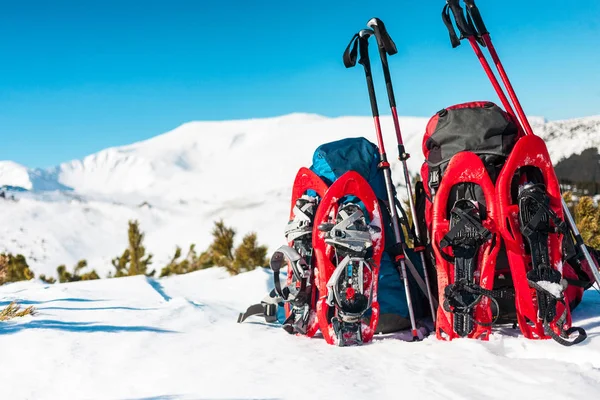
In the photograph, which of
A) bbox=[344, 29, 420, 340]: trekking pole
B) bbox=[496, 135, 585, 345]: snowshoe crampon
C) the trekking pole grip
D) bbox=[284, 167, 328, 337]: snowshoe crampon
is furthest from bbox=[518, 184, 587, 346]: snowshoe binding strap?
the trekking pole grip

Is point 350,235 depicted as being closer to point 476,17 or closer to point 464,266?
point 464,266

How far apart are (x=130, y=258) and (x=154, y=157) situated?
135 meters

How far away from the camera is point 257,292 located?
4852 millimetres

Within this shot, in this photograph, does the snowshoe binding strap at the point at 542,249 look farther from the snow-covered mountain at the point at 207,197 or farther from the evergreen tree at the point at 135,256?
the snow-covered mountain at the point at 207,197

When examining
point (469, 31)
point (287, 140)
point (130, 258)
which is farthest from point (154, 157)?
point (469, 31)

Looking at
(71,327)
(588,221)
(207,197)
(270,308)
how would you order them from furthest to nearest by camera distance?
(207,197) → (588,221) → (270,308) → (71,327)

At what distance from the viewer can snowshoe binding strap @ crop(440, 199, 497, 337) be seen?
8.43ft

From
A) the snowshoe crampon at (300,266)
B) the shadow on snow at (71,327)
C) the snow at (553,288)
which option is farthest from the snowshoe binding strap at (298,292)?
the snow at (553,288)

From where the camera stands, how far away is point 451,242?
8.58 ft

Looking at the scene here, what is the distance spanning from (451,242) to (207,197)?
74.2m

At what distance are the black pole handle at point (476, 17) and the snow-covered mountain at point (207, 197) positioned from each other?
11.6 meters

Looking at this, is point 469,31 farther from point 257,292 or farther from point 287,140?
point 287,140

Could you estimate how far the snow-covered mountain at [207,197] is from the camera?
34844 mm

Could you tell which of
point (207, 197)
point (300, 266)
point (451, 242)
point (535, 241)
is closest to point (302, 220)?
point (300, 266)
